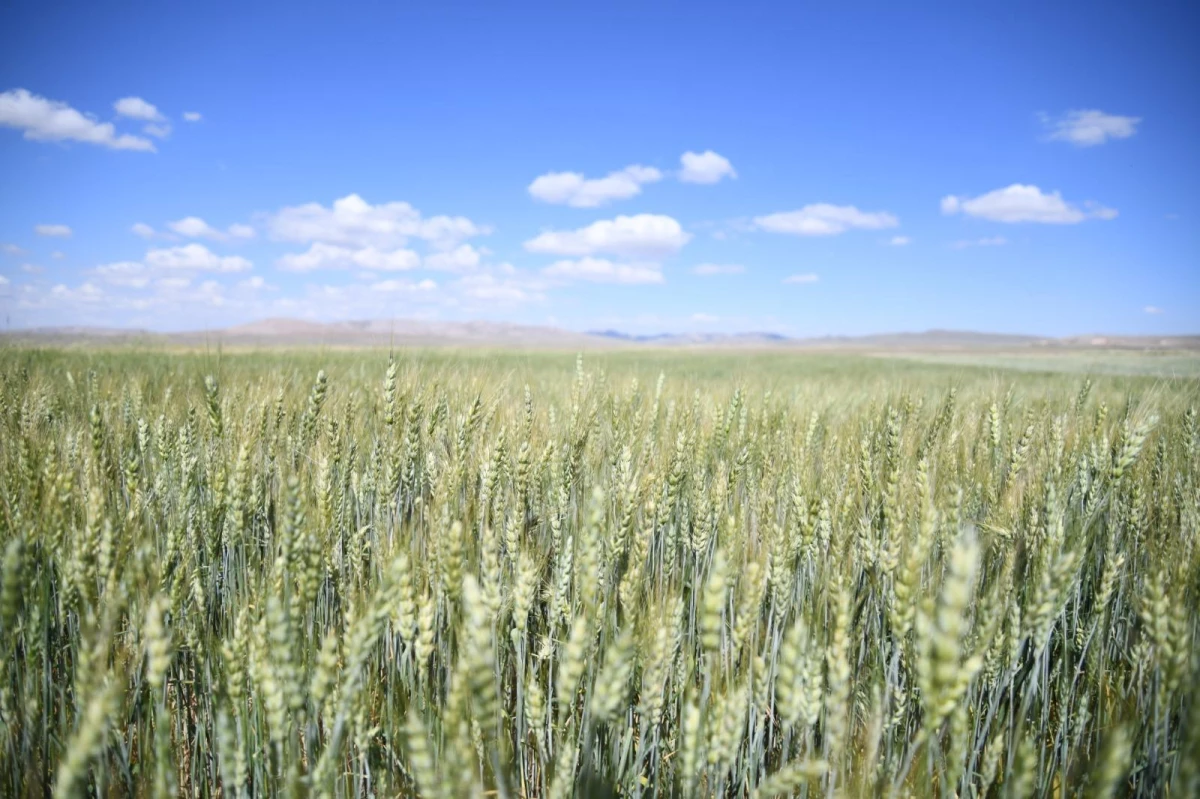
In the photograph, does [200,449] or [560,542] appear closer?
[560,542]

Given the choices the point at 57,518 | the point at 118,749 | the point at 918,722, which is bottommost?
the point at 918,722

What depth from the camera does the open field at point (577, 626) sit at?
0.84 m

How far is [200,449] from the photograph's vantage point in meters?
2.35

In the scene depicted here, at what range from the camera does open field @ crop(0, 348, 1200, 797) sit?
84 centimetres

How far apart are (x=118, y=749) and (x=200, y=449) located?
1424 millimetres

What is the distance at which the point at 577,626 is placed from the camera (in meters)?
0.76

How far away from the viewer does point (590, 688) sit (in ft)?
4.44

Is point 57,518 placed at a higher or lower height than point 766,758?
higher

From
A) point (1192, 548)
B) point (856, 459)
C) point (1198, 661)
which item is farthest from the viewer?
point (856, 459)

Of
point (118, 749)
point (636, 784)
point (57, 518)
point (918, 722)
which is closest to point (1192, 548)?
point (918, 722)

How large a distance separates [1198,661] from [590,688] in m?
1.04

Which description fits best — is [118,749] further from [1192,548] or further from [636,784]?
[1192,548]

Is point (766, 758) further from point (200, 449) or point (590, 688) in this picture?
point (200, 449)

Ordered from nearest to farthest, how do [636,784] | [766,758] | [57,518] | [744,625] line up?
[744,625] → [636,784] → [57,518] → [766,758]
